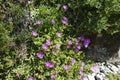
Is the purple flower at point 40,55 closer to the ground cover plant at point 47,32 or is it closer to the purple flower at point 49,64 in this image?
the ground cover plant at point 47,32

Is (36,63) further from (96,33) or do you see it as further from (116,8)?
(116,8)

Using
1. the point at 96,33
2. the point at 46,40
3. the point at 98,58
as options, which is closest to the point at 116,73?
the point at 98,58

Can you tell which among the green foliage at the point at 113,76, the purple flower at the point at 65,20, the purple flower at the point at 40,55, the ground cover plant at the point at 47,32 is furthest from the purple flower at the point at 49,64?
the green foliage at the point at 113,76

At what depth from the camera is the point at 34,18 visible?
4832 mm

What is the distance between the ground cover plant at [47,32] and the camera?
463cm

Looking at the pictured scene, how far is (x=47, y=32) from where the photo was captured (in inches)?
192

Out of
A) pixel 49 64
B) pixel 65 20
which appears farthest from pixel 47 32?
pixel 49 64

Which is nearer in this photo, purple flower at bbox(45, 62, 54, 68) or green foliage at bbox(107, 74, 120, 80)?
purple flower at bbox(45, 62, 54, 68)

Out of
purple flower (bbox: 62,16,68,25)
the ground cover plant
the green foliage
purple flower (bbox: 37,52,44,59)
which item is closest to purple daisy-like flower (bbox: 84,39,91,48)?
the ground cover plant

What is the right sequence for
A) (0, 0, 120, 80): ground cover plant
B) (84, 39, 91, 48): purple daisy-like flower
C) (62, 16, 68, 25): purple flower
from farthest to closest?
(84, 39, 91, 48): purple daisy-like flower, (62, 16, 68, 25): purple flower, (0, 0, 120, 80): ground cover plant

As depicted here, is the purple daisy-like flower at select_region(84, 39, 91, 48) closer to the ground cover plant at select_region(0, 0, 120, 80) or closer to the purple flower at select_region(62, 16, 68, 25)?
the ground cover plant at select_region(0, 0, 120, 80)

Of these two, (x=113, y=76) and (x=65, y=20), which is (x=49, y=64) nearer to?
(x=65, y=20)

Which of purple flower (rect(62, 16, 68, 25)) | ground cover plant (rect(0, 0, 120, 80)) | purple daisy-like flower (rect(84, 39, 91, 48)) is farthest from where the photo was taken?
purple daisy-like flower (rect(84, 39, 91, 48))

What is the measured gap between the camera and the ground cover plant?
15.2ft
